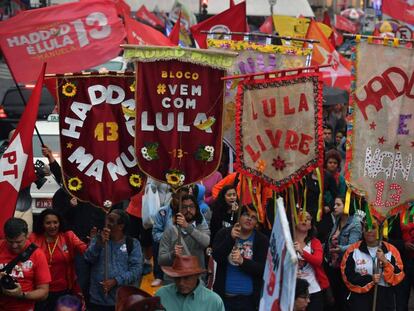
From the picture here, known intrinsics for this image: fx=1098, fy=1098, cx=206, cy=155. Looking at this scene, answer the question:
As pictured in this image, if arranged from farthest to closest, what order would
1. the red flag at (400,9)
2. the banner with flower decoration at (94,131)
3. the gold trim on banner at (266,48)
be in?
the red flag at (400,9) < the gold trim on banner at (266,48) < the banner with flower decoration at (94,131)

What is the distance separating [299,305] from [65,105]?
2.72 meters

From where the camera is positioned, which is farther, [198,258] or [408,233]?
[408,233]

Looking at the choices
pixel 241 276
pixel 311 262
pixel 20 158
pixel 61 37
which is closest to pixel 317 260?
pixel 311 262

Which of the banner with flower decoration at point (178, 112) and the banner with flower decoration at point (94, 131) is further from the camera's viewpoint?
the banner with flower decoration at point (94, 131)

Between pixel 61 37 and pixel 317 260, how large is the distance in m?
5.34

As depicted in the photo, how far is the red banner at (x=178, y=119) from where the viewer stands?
9.27m

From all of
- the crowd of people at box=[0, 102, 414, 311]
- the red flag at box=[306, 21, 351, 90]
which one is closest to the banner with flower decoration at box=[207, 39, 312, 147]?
the crowd of people at box=[0, 102, 414, 311]

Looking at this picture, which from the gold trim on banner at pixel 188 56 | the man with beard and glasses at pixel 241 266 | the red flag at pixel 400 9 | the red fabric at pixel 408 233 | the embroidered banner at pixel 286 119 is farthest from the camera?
the red flag at pixel 400 9

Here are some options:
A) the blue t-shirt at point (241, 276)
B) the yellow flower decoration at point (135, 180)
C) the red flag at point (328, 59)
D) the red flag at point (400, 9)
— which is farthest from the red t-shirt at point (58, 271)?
the red flag at point (400, 9)

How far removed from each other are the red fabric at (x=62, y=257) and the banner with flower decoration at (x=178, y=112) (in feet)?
3.18

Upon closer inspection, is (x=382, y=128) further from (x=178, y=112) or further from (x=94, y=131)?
(x=94, y=131)

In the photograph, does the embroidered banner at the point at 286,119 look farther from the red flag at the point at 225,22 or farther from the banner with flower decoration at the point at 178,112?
the red flag at the point at 225,22

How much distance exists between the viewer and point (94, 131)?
31.0 ft

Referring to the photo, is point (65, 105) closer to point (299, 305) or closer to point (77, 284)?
point (77, 284)
